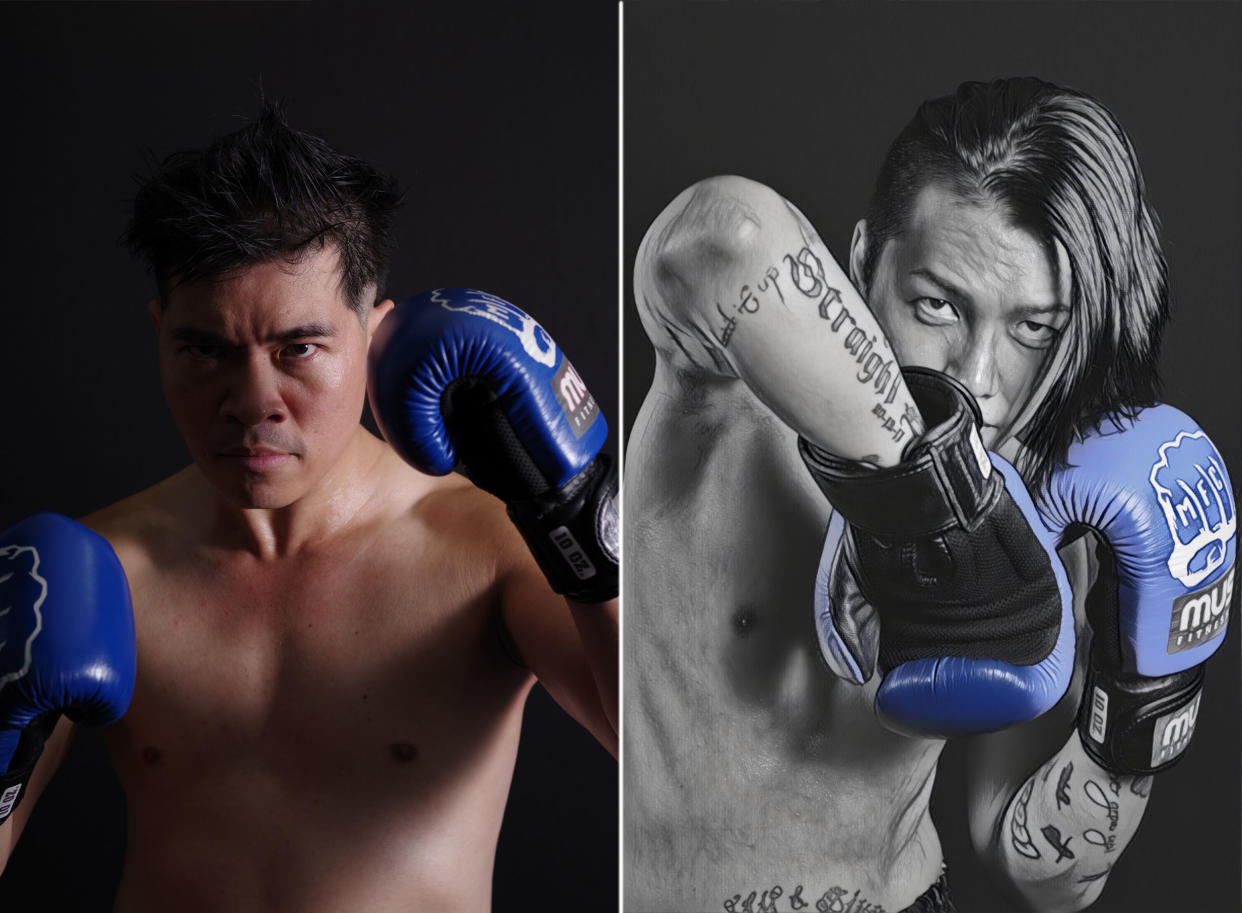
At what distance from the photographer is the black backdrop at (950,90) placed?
129 centimetres

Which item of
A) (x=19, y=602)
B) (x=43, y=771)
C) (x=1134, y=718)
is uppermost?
(x=19, y=602)

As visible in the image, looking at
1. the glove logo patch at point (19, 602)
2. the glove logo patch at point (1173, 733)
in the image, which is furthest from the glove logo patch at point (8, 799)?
the glove logo patch at point (1173, 733)

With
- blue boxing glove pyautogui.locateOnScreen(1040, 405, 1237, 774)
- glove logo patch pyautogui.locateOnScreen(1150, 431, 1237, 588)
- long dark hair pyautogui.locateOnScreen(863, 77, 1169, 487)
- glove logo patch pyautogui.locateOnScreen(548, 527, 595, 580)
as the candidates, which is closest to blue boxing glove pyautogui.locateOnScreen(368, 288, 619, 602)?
glove logo patch pyautogui.locateOnScreen(548, 527, 595, 580)

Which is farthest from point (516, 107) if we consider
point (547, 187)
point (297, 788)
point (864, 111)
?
point (297, 788)

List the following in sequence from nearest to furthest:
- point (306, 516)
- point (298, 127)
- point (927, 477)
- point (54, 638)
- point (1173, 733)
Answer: point (54, 638), point (927, 477), point (1173, 733), point (306, 516), point (298, 127)

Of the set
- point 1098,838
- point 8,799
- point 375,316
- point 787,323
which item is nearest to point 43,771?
point 8,799

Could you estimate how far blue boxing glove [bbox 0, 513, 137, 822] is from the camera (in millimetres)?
1098

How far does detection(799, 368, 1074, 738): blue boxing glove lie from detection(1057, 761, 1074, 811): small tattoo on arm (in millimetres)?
78

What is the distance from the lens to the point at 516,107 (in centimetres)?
156

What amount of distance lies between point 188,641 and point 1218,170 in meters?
1.31

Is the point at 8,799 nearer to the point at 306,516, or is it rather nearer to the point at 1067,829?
the point at 306,516

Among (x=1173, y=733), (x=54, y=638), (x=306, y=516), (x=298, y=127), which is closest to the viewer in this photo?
(x=54, y=638)

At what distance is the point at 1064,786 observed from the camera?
130 centimetres

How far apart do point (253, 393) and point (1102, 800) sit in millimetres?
1053
